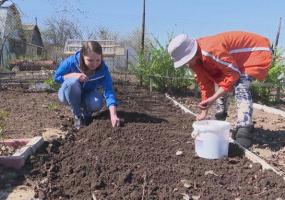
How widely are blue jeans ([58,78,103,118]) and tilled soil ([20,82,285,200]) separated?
37cm

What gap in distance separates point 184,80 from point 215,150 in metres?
6.31

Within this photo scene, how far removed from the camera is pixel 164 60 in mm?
10359

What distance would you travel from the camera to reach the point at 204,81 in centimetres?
519

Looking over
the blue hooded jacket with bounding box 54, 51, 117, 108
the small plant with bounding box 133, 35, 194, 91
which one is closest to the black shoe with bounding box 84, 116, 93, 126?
the blue hooded jacket with bounding box 54, 51, 117, 108

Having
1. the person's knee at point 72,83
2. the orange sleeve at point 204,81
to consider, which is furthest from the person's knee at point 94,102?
the orange sleeve at point 204,81

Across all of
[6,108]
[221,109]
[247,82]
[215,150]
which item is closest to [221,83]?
[247,82]

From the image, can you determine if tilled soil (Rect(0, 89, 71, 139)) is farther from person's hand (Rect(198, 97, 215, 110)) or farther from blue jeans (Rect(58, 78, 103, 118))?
person's hand (Rect(198, 97, 215, 110))

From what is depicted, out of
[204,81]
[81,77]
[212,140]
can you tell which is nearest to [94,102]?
[81,77]

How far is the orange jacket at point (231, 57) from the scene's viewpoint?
4.56 meters

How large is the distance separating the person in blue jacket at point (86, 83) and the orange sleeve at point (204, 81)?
0.97m

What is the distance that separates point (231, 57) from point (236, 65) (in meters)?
0.14

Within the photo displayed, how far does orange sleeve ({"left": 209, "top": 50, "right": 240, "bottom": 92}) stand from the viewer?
179 inches

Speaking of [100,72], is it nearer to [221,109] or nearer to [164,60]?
[221,109]

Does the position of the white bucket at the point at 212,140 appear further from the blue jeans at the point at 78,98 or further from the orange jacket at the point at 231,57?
the blue jeans at the point at 78,98
